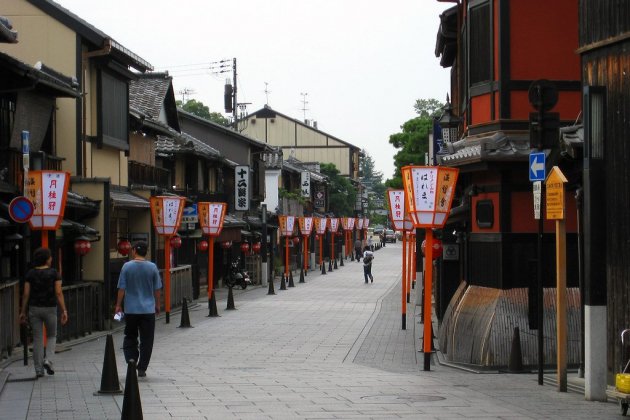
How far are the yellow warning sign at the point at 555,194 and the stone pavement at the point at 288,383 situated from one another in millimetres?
2453

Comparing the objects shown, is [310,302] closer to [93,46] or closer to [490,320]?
[93,46]

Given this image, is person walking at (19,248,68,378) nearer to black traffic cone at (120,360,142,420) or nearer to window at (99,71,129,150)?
black traffic cone at (120,360,142,420)

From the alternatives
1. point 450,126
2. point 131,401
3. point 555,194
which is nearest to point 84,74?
point 450,126

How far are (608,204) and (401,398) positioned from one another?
364cm

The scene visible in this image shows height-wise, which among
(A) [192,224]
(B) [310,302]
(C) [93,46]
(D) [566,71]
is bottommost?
(B) [310,302]

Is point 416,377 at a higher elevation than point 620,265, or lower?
lower

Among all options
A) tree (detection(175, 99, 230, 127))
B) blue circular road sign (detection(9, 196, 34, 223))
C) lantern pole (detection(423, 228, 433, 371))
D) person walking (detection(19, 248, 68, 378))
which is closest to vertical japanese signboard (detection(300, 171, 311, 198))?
tree (detection(175, 99, 230, 127))

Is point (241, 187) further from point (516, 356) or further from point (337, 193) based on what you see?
point (337, 193)

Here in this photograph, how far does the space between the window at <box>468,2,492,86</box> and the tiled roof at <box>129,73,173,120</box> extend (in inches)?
858

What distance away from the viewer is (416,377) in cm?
1692

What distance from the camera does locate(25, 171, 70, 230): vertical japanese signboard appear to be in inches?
761

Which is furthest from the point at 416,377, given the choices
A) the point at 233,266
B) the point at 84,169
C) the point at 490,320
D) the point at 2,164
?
the point at 233,266

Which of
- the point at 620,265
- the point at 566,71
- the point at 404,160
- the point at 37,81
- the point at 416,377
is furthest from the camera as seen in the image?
the point at 404,160

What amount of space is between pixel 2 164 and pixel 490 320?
10894 mm
